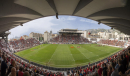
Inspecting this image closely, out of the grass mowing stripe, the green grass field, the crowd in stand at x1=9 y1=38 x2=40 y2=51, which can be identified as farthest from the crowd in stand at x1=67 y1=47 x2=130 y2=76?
the crowd in stand at x1=9 y1=38 x2=40 y2=51

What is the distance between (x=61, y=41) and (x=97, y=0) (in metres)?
49.6

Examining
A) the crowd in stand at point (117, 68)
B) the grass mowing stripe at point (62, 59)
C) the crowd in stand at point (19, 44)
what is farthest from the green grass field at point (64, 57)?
the crowd in stand at point (117, 68)

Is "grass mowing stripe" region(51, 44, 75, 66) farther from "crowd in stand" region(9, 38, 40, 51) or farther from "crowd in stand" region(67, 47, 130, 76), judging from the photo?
"crowd in stand" region(9, 38, 40, 51)

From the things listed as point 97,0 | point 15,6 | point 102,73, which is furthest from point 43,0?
point 102,73

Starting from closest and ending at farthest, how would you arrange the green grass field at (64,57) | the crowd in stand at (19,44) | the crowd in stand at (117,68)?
the crowd in stand at (117,68), the green grass field at (64,57), the crowd in stand at (19,44)

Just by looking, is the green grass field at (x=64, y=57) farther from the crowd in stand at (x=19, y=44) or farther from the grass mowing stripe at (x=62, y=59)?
the crowd in stand at (x=19, y=44)

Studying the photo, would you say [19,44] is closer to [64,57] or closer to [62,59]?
[64,57]

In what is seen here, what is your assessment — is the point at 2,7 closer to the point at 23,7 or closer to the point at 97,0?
the point at 23,7

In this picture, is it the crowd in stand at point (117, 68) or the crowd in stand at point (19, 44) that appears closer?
the crowd in stand at point (117, 68)

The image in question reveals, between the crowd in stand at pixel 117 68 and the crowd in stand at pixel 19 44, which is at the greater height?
the crowd in stand at pixel 117 68

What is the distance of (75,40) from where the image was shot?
54250 mm

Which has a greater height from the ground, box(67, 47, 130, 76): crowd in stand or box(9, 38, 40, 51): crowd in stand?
box(67, 47, 130, 76): crowd in stand

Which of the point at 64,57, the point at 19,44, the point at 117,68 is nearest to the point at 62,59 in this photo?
the point at 64,57

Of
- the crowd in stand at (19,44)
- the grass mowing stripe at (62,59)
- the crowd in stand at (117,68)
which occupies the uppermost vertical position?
the crowd in stand at (117,68)
